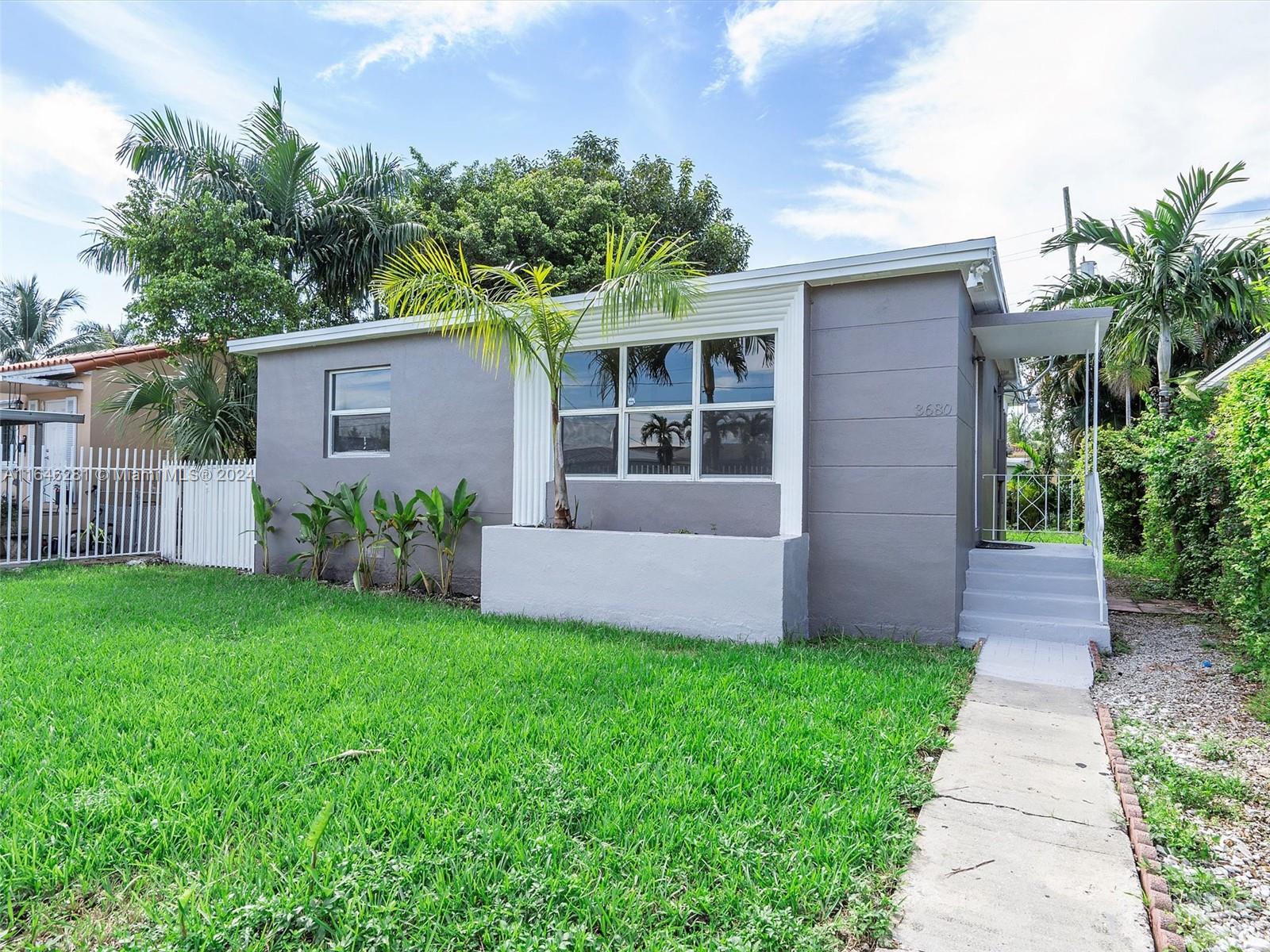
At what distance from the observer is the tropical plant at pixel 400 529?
26.9ft

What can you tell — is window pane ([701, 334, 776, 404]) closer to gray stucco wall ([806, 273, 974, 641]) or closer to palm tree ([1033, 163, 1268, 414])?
gray stucco wall ([806, 273, 974, 641])

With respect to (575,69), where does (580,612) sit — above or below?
below

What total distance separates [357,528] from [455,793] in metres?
6.11

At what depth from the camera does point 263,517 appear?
31.3 ft

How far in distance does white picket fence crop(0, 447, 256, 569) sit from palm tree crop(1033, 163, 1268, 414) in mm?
14043

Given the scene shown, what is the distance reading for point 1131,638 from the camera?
6.47m

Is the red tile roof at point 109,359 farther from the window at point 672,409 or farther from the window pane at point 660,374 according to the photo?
the window pane at point 660,374

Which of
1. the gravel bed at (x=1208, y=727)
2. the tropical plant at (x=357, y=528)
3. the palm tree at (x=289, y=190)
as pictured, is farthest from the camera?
the palm tree at (x=289, y=190)

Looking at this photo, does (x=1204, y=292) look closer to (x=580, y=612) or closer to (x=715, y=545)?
(x=715, y=545)

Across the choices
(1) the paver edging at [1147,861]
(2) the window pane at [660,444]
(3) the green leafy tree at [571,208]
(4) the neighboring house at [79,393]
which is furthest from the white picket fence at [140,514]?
(1) the paver edging at [1147,861]

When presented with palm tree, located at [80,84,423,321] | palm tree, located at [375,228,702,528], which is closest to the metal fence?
palm tree, located at [375,228,702,528]

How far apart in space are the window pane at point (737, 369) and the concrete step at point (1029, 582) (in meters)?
2.72

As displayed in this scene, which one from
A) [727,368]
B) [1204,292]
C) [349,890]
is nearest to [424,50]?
[727,368]

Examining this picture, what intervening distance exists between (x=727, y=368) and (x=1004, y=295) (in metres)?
2.88
